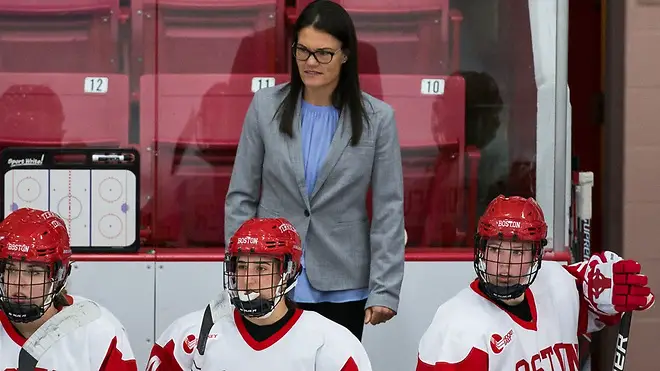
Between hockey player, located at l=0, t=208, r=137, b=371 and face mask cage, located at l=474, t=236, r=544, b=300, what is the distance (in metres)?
0.93

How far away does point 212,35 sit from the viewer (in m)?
4.58

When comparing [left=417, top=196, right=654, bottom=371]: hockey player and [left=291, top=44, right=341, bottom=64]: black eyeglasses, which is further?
[left=291, top=44, right=341, bottom=64]: black eyeglasses

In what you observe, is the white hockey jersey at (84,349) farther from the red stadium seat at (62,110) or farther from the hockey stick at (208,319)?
the red stadium seat at (62,110)

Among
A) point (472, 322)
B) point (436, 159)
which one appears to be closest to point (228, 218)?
point (472, 322)

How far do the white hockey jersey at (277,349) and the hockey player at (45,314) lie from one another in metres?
0.15

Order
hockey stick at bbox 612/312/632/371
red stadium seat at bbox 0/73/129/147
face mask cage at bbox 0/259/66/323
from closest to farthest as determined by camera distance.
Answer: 1. face mask cage at bbox 0/259/66/323
2. hockey stick at bbox 612/312/632/371
3. red stadium seat at bbox 0/73/129/147

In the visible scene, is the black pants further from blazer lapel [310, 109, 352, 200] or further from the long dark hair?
the long dark hair

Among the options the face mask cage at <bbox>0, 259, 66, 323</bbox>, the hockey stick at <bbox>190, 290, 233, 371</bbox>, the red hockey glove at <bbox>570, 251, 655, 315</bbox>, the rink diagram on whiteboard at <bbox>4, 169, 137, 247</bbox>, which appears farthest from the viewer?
the rink diagram on whiteboard at <bbox>4, 169, 137, 247</bbox>

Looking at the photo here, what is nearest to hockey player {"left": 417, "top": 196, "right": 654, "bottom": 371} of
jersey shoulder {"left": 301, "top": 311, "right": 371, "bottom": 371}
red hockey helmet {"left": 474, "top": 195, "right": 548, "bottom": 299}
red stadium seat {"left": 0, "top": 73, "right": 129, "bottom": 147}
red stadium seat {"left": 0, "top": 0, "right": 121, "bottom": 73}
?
red hockey helmet {"left": 474, "top": 195, "right": 548, "bottom": 299}

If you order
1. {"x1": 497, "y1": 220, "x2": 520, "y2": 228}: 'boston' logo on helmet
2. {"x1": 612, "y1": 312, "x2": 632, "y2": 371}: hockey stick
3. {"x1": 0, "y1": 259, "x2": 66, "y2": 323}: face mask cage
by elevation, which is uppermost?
{"x1": 497, "y1": 220, "x2": 520, "y2": 228}: 'boston' logo on helmet

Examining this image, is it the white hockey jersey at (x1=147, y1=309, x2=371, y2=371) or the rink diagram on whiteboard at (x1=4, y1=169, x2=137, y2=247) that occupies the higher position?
the rink diagram on whiteboard at (x1=4, y1=169, x2=137, y2=247)

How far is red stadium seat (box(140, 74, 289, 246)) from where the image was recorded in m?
4.52

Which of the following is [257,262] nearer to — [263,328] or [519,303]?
[263,328]

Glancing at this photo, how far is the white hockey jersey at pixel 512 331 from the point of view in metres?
3.24
